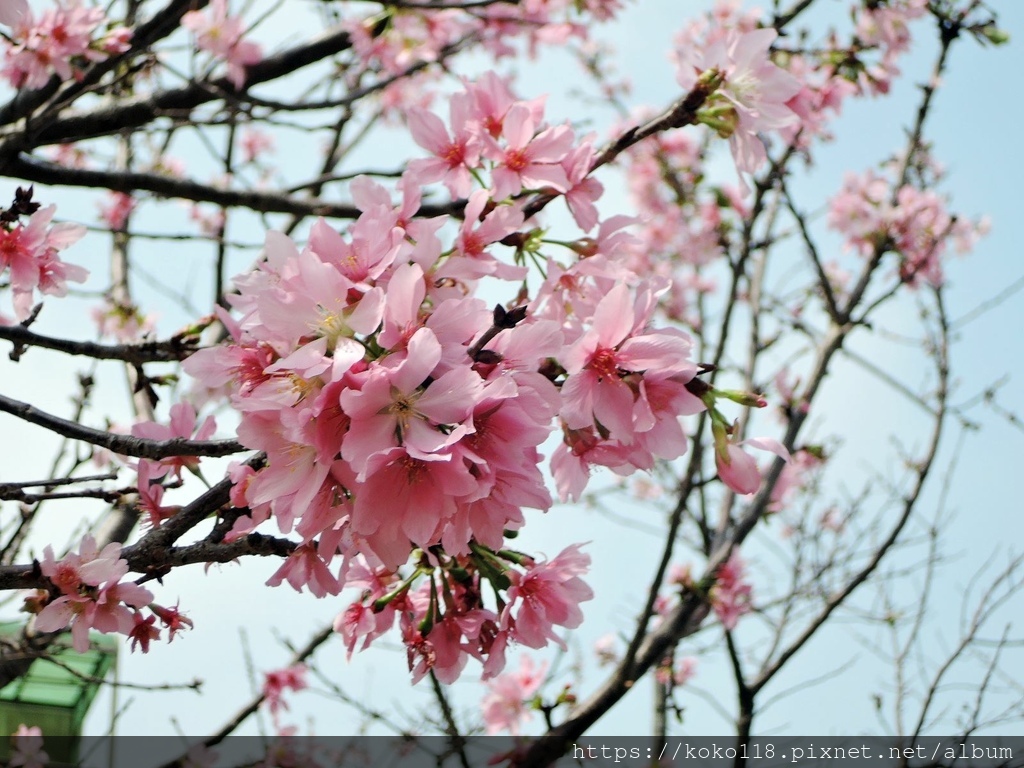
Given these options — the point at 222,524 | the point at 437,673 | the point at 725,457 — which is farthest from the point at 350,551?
the point at 725,457

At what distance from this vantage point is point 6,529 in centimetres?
282

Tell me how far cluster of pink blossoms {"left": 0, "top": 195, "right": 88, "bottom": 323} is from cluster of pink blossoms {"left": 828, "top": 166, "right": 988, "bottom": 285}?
3.73m

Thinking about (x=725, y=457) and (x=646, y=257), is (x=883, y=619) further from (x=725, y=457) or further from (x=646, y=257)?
(x=725, y=457)

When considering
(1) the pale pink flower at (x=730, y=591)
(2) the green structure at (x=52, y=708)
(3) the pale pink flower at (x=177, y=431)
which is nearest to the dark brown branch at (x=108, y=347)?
(3) the pale pink flower at (x=177, y=431)

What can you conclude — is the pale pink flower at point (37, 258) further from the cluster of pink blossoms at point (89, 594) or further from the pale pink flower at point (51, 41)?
the pale pink flower at point (51, 41)

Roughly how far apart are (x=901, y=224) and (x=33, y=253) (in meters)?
4.68

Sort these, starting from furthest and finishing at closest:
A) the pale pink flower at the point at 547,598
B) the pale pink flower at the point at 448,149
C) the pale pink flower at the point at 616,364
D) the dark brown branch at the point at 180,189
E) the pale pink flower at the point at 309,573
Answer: the dark brown branch at the point at 180,189 → the pale pink flower at the point at 448,149 → the pale pink flower at the point at 547,598 → the pale pink flower at the point at 309,573 → the pale pink flower at the point at 616,364

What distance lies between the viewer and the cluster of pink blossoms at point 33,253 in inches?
72.6

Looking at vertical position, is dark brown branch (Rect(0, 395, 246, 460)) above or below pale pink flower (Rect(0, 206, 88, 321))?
below

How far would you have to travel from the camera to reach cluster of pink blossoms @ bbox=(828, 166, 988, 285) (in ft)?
16.0

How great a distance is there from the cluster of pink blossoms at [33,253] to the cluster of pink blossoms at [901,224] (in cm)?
373

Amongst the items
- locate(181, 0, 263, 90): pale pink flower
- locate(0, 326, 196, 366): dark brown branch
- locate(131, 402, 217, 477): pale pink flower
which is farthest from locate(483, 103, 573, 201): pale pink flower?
locate(181, 0, 263, 90): pale pink flower

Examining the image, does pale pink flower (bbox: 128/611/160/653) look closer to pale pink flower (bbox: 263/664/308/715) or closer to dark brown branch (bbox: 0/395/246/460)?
dark brown branch (bbox: 0/395/246/460)

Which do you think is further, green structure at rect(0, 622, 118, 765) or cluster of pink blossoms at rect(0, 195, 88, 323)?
green structure at rect(0, 622, 118, 765)
